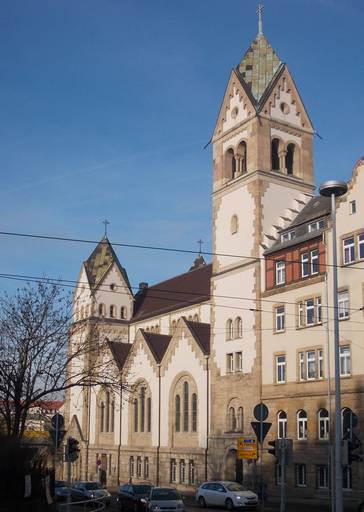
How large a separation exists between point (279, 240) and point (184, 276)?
23950 mm

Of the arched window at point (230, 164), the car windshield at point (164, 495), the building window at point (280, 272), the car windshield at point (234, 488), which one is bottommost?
the car windshield at point (234, 488)

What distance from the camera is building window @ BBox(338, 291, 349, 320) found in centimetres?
3953

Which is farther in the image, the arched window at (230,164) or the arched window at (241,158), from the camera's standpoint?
the arched window at (230,164)

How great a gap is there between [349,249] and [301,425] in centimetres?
1036

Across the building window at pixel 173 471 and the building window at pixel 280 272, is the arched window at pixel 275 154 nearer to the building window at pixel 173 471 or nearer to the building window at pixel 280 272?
the building window at pixel 280 272

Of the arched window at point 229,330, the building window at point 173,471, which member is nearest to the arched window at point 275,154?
the arched window at point 229,330

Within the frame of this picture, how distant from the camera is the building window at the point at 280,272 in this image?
4519 cm

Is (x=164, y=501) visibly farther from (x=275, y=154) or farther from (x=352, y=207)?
(x=275, y=154)

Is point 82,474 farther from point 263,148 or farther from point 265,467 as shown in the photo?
point 263,148

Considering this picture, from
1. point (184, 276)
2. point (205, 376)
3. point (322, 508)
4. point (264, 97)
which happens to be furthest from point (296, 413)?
point (184, 276)

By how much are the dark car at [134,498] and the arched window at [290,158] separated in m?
26.2

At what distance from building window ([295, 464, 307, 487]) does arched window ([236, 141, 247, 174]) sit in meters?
20.7

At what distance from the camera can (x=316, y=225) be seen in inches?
1753

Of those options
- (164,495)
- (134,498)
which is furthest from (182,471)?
(164,495)
